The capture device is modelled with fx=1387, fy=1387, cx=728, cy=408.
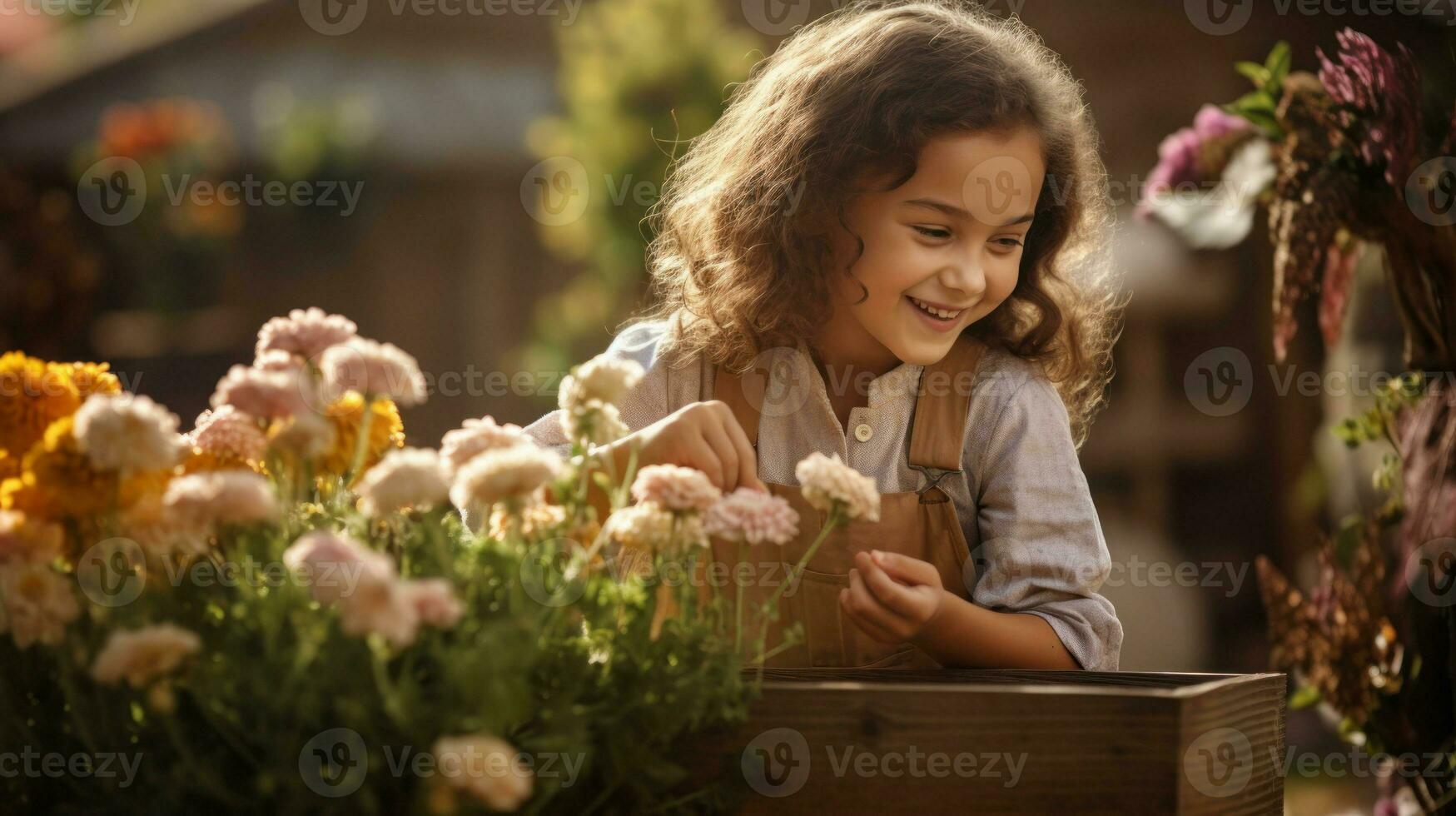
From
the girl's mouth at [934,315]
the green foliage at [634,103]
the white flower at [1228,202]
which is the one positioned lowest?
the girl's mouth at [934,315]

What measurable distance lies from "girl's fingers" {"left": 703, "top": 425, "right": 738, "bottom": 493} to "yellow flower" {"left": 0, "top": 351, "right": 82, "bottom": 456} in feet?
1.95

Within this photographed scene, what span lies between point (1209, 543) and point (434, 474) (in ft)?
17.8

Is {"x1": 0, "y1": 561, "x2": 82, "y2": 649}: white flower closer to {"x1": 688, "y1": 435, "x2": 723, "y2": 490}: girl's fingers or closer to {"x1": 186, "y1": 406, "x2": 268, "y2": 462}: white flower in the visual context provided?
{"x1": 186, "y1": 406, "x2": 268, "y2": 462}: white flower

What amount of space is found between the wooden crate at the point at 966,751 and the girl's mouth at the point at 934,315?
718mm

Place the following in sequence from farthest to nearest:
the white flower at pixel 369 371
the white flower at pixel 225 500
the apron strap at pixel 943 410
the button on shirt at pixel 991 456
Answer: the apron strap at pixel 943 410 < the button on shirt at pixel 991 456 < the white flower at pixel 369 371 < the white flower at pixel 225 500

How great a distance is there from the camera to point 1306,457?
532 centimetres

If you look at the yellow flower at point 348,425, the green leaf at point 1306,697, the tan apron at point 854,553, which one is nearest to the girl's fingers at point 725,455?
the tan apron at point 854,553

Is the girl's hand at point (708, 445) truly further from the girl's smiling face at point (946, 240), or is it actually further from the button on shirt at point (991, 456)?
the girl's smiling face at point (946, 240)

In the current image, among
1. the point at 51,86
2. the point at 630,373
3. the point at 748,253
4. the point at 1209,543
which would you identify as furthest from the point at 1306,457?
the point at 51,86

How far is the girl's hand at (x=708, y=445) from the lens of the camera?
1.40m

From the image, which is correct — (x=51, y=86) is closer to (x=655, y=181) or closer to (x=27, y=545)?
(x=655, y=181)

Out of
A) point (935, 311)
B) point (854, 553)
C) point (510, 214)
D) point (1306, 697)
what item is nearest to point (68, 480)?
point (854, 553)

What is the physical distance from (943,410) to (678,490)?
0.79m

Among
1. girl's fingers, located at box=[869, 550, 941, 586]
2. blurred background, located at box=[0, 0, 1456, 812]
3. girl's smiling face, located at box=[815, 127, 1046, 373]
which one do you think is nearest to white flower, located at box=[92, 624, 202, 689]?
girl's fingers, located at box=[869, 550, 941, 586]
